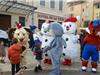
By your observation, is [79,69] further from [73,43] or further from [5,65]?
[5,65]

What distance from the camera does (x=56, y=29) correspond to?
930cm

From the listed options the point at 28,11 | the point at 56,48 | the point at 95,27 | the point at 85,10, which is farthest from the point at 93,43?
the point at 85,10

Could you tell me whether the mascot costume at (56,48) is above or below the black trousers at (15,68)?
above

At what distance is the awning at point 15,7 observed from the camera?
83.2ft

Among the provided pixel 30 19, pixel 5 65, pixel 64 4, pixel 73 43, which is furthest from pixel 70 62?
pixel 64 4

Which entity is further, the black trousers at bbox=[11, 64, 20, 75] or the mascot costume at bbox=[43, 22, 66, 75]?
the mascot costume at bbox=[43, 22, 66, 75]

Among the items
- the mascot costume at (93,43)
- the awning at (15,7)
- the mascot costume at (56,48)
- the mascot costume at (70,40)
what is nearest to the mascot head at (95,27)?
the mascot costume at (93,43)

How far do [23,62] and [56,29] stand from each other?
56.9 inches

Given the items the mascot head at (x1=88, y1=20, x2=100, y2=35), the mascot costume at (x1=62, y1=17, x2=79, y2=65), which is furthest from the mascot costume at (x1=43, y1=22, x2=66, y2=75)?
the mascot costume at (x1=62, y1=17, x2=79, y2=65)

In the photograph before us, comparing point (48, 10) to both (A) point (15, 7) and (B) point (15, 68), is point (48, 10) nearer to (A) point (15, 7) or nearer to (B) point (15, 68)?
(A) point (15, 7)

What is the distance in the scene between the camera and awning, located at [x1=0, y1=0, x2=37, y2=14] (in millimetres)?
25355

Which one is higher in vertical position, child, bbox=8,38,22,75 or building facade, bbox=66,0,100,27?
building facade, bbox=66,0,100,27

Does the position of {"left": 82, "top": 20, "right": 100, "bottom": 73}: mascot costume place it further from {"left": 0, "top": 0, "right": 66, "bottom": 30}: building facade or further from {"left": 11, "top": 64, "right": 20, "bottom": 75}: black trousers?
{"left": 0, "top": 0, "right": 66, "bottom": 30}: building facade

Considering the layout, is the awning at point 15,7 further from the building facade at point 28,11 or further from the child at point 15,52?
the child at point 15,52
